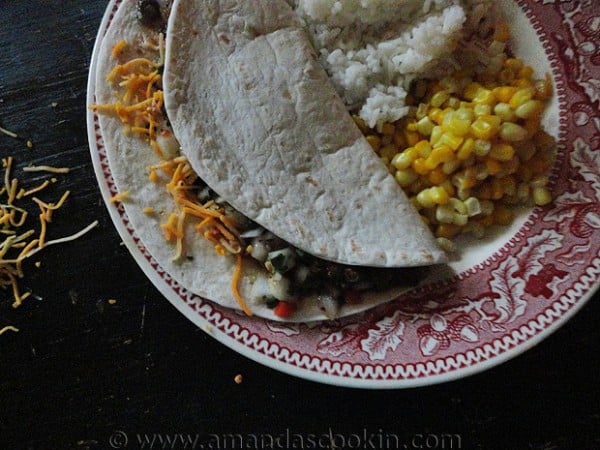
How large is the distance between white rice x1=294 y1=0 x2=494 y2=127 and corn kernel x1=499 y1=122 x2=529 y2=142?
0.42 metres

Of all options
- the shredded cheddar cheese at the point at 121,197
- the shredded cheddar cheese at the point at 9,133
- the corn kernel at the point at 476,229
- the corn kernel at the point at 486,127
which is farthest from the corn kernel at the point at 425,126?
the shredded cheddar cheese at the point at 9,133

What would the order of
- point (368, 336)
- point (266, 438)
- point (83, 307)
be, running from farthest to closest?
1. point (83, 307)
2. point (266, 438)
3. point (368, 336)

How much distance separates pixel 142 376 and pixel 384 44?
1801 mm

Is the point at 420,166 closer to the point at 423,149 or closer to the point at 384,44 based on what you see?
the point at 423,149

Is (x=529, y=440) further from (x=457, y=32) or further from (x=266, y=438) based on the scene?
(x=457, y=32)

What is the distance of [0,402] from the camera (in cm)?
263

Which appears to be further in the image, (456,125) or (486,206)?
(486,206)

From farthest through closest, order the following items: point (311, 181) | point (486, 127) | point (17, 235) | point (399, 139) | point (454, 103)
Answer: point (17, 235) → point (399, 139) → point (454, 103) → point (311, 181) → point (486, 127)

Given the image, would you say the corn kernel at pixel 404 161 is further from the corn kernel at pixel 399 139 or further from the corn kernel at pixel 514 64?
the corn kernel at pixel 514 64

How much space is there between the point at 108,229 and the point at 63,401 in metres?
0.80

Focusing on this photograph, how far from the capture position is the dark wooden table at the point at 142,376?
240 centimetres

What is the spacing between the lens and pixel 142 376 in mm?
2574

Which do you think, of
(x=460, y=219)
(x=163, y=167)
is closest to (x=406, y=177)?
(x=460, y=219)

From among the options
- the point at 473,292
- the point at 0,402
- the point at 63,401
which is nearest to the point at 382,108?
the point at 473,292
